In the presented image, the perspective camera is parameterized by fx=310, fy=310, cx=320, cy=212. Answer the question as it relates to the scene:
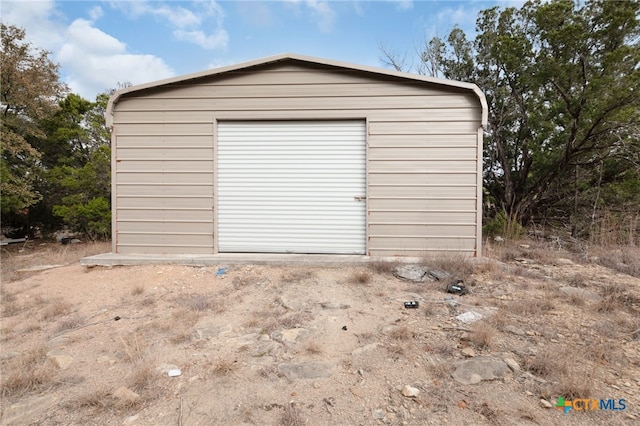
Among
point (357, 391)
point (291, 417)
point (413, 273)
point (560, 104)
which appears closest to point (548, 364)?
point (357, 391)

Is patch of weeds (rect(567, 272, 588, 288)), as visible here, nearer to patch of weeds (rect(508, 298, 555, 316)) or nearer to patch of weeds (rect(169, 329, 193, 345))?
patch of weeds (rect(508, 298, 555, 316))

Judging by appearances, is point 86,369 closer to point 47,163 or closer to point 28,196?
point 28,196

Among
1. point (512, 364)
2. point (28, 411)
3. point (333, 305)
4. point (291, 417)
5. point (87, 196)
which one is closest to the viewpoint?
point (291, 417)

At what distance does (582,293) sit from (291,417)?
3815 millimetres

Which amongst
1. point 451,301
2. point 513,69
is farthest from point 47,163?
point 513,69

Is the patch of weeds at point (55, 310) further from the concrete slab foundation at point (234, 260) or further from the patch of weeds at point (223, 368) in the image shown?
the patch of weeds at point (223, 368)

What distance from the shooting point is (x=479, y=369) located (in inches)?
89.7

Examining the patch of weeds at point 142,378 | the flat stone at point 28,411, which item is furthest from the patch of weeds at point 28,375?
the patch of weeds at point 142,378

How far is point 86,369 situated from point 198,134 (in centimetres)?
411

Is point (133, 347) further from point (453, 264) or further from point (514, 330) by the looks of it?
point (453, 264)

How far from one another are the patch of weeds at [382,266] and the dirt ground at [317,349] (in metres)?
0.22

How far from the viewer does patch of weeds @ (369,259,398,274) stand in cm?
477

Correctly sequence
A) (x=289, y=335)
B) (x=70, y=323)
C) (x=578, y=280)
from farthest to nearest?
(x=578, y=280) < (x=70, y=323) < (x=289, y=335)

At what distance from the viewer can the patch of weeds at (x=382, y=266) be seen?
477 centimetres
